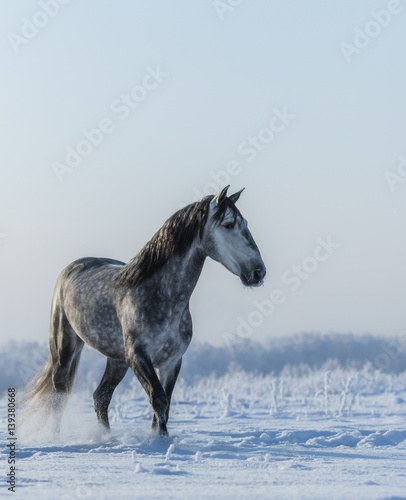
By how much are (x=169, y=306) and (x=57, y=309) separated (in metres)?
1.98

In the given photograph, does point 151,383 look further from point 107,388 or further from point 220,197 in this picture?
point 220,197

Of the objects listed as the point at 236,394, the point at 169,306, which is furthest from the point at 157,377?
the point at 236,394

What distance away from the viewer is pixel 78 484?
172 inches

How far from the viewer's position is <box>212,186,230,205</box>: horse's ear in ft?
19.9

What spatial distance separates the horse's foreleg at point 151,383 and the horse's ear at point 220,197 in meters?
1.41

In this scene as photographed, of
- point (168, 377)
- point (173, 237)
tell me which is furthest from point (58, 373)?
point (173, 237)

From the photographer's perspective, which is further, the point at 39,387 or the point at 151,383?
the point at 39,387

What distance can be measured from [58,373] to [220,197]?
2858mm

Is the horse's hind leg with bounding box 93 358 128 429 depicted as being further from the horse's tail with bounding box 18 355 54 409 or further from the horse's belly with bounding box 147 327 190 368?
the horse's belly with bounding box 147 327 190 368

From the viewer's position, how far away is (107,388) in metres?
7.40

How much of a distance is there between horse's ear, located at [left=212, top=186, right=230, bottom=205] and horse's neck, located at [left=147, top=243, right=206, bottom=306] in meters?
0.43

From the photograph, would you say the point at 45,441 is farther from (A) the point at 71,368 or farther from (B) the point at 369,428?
(B) the point at 369,428

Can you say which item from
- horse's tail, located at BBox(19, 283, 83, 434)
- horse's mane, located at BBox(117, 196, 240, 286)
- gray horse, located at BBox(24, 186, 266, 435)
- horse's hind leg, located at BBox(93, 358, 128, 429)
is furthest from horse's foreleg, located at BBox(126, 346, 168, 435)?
horse's tail, located at BBox(19, 283, 83, 434)

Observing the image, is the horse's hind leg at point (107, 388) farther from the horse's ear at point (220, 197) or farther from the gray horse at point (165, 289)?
the horse's ear at point (220, 197)
